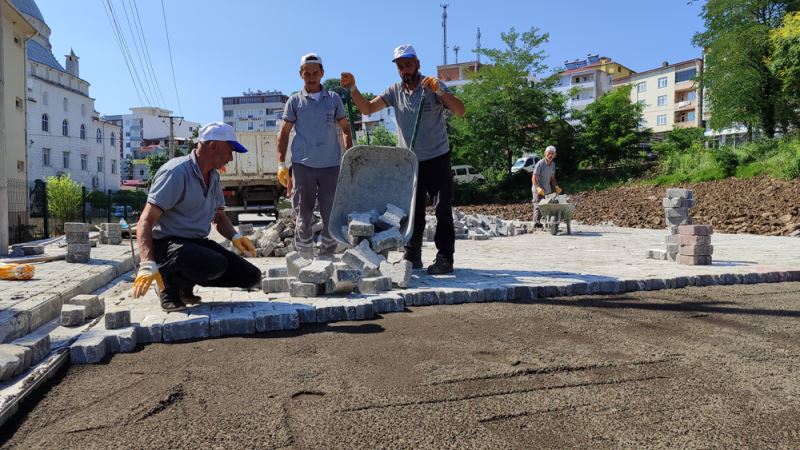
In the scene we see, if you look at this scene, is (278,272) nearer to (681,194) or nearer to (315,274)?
(315,274)

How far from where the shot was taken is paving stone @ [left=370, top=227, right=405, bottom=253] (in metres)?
4.66

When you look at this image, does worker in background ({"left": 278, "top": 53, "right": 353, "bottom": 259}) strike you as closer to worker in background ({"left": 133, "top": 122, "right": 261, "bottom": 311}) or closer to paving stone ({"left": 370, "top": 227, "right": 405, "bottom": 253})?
paving stone ({"left": 370, "top": 227, "right": 405, "bottom": 253})

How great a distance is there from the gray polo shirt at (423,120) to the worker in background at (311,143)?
0.56 meters

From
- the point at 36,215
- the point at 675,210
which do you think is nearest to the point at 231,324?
the point at 675,210

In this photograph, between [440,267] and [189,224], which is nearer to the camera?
[189,224]

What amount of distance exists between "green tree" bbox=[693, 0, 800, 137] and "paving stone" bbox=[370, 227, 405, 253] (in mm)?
27207

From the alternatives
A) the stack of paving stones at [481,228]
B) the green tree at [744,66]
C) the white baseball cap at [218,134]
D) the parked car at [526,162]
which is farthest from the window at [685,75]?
the white baseball cap at [218,134]

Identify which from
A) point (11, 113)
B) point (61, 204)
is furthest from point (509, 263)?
point (11, 113)

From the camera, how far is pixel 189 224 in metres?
3.73

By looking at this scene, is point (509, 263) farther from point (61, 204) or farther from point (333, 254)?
point (61, 204)

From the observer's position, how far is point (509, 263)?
6.25 metres

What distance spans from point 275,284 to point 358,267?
658 mm

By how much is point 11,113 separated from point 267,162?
650 centimetres

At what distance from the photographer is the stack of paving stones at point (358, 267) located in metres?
4.10
